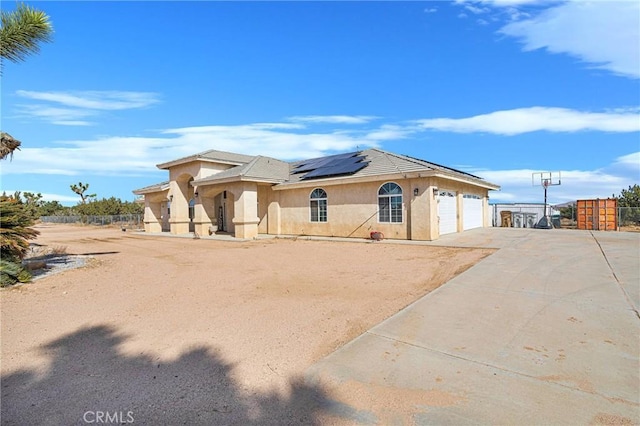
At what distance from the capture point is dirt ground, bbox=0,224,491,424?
3279 mm

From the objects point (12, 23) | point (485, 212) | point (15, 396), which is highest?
point (12, 23)

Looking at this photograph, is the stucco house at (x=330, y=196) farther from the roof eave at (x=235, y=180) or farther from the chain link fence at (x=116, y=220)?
the chain link fence at (x=116, y=220)

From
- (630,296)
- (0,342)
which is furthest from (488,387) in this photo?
(0,342)

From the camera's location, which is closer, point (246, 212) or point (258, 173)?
point (246, 212)

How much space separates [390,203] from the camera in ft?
59.9

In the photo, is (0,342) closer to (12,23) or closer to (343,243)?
(12,23)

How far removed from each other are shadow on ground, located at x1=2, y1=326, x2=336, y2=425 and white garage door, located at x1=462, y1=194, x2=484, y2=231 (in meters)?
20.7

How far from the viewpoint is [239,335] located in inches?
195

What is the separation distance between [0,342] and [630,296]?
10734mm

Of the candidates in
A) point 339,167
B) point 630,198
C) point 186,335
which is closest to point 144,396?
point 186,335

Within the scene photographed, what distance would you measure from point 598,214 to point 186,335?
90.8 ft

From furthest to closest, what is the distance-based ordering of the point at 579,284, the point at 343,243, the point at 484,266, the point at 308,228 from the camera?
the point at 308,228 → the point at 343,243 → the point at 484,266 → the point at 579,284

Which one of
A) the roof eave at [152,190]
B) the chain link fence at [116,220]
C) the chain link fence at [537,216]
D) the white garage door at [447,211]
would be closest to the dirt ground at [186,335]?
the white garage door at [447,211]

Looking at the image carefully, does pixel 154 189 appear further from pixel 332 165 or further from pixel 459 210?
pixel 459 210
